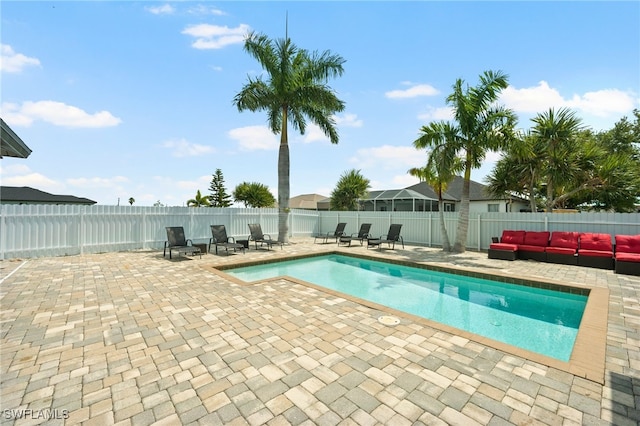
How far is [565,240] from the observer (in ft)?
29.0

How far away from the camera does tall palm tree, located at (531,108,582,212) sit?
39.4 feet

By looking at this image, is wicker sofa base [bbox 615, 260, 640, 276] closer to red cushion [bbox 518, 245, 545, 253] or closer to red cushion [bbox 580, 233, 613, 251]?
red cushion [bbox 580, 233, 613, 251]

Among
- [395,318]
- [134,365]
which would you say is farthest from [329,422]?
[395,318]

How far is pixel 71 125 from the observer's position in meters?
11.9

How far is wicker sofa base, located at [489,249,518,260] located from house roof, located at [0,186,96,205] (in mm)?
32858

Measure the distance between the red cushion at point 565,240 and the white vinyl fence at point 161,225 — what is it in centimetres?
122

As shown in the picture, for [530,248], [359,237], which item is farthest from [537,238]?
[359,237]

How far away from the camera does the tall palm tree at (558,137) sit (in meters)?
12.0

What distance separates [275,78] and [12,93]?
902 cm

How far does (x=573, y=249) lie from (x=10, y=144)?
43.9 feet

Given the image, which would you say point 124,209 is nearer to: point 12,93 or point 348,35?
point 12,93

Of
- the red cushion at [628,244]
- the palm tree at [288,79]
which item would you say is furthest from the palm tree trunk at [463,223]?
the palm tree at [288,79]

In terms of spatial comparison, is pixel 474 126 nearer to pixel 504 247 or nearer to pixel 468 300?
pixel 504 247

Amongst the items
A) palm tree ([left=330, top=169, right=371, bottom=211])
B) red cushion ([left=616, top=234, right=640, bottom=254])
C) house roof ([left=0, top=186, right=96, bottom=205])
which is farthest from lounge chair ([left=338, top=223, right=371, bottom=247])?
house roof ([left=0, top=186, right=96, bottom=205])
